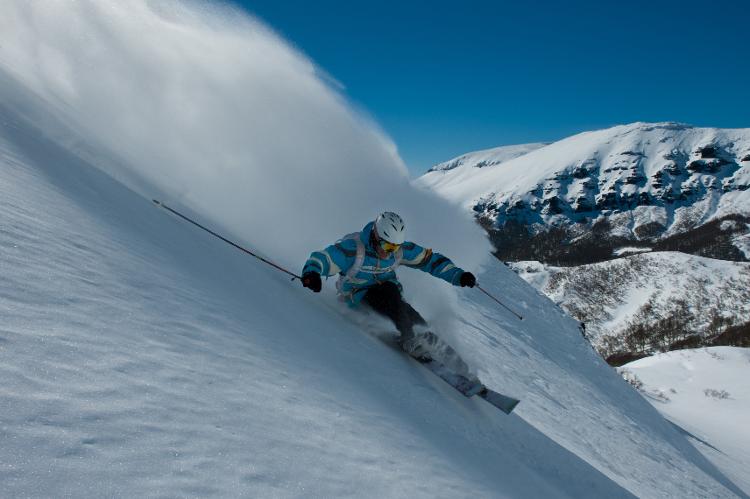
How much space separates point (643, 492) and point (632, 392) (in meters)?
7.11

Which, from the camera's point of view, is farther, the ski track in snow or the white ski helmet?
the white ski helmet

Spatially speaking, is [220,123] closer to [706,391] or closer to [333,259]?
[333,259]

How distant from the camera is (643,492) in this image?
19.0 ft

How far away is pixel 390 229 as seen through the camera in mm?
5562

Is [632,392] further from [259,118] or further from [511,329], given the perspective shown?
[259,118]

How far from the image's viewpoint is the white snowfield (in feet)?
5.49

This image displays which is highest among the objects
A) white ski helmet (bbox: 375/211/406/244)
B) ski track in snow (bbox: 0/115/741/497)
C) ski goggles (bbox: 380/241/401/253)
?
white ski helmet (bbox: 375/211/406/244)

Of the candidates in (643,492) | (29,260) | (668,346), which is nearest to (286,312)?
(29,260)

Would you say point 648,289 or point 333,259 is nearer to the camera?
point 333,259

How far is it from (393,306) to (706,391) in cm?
4729

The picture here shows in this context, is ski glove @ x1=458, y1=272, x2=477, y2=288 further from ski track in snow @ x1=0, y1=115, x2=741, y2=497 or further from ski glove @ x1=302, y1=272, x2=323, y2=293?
ski glove @ x1=302, y1=272, x2=323, y2=293

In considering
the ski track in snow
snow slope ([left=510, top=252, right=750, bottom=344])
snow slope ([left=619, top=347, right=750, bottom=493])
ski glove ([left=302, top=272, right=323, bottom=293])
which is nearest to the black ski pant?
the ski track in snow

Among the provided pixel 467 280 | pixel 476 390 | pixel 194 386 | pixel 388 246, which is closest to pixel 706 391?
pixel 467 280

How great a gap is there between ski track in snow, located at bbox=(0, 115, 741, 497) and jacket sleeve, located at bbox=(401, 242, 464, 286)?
128 cm
